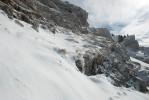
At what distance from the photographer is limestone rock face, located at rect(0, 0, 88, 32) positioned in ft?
79.7

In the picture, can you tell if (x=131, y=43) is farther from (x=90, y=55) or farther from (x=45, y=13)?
(x=90, y=55)

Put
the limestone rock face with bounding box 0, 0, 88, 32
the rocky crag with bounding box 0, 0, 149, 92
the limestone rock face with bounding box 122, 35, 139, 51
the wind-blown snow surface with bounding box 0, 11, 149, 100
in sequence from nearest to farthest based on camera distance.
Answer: the wind-blown snow surface with bounding box 0, 11, 149, 100
the rocky crag with bounding box 0, 0, 149, 92
the limestone rock face with bounding box 0, 0, 88, 32
the limestone rock face with bounding box 122, 35, 139, 51

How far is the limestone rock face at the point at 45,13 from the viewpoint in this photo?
Result: 2428 cm

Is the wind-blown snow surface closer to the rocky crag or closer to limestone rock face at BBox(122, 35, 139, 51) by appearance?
the rocky crag

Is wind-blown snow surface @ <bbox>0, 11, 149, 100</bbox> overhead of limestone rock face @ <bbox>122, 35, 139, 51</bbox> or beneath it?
beneath

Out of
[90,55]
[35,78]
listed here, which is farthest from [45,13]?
[35,78]

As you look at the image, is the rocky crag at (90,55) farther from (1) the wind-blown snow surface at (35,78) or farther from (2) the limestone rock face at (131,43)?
(2) the limestone rock face at (131,43)

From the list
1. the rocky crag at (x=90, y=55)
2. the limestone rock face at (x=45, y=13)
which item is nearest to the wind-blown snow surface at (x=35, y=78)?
the rocky crag at (x=90, y=55)

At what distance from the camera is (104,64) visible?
27609 mm

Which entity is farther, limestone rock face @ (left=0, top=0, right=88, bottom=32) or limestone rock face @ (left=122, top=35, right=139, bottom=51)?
limestone rock face @ (left=122, top=35, right=139, bottom=51)

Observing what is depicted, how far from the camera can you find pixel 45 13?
38469 millimetres

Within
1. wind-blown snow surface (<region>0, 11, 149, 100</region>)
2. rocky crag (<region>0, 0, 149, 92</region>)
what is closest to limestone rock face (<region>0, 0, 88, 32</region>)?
rocky crag (<region>0, 0, 149, 92</region>)

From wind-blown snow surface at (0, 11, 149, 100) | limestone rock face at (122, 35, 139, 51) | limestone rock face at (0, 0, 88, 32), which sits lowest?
wind-blown snow surface at (0, 11, 149, 100)

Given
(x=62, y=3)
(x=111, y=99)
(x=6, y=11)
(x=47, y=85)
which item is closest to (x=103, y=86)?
(x=111, y=99)
